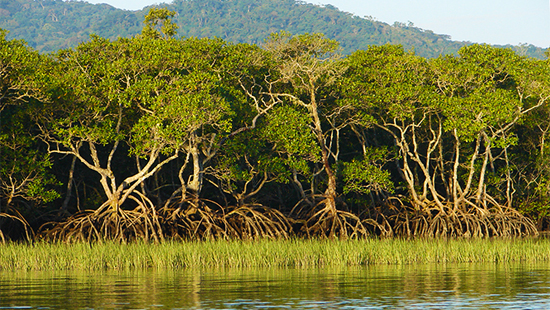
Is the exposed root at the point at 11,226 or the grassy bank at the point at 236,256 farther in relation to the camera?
the exposed root at the point at 11,226

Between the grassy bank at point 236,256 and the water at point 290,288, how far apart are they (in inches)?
37.6

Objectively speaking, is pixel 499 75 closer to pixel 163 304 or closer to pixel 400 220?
pixel 400 220

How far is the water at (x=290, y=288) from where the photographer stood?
12.0m

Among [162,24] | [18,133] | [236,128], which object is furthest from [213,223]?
[162,24]

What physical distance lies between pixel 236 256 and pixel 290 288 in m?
5.14

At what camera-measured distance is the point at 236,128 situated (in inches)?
1177

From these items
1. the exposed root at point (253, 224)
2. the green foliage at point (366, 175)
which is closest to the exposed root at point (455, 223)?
the green foliage at point (366, 175)

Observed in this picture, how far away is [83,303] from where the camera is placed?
12289mm

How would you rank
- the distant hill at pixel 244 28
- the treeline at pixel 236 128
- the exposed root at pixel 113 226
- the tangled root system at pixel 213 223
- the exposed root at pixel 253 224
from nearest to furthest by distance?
the treeline at pixel 236 128
the exposed root at pixel 113 226
the tangled root system at pixel 213 223
the exposed root at pixel 253 224
the distant hill at pixel 244 28

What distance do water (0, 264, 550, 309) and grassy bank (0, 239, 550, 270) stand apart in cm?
95

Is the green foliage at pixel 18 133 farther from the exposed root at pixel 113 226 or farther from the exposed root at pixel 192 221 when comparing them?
the exposed root at pixel 192 221

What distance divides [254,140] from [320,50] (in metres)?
4.11

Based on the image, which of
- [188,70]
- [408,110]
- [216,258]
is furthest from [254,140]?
[216,258]

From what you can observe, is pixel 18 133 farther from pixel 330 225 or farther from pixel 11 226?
pixel 330 225
